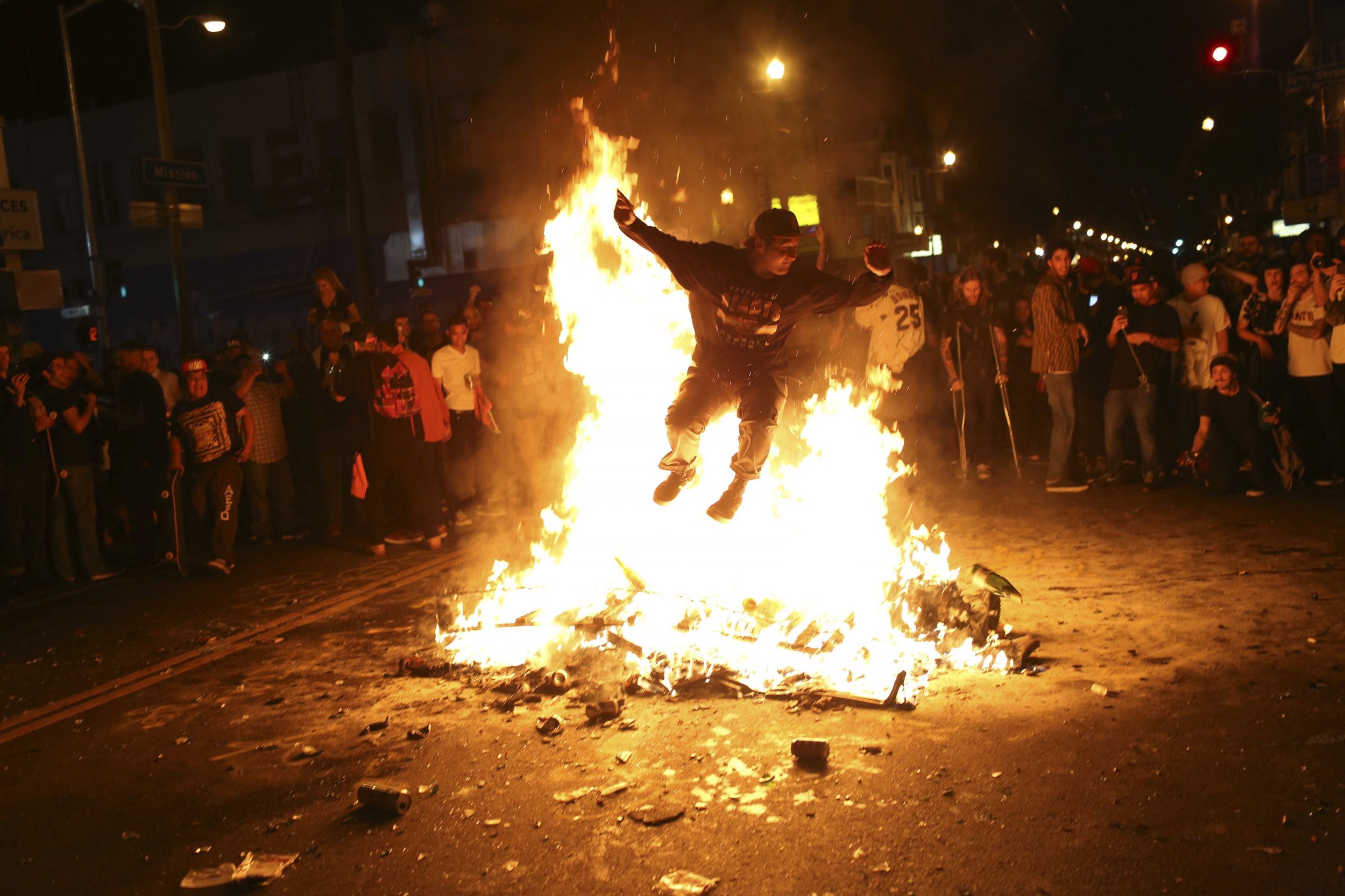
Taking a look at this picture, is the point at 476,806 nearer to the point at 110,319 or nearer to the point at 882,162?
the point at 882,162

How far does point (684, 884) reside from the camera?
136 inches

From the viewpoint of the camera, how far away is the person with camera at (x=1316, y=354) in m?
9.27

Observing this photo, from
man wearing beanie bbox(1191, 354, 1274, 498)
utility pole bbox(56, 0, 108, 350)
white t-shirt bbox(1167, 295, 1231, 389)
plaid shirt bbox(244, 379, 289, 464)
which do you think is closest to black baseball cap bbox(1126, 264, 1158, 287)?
white t-shirt bbox(1167, 295, 1231, 389)

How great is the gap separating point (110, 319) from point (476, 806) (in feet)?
119

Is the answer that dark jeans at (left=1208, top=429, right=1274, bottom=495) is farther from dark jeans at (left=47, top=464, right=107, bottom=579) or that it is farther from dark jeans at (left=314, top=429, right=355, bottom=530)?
dark jeans at (left=47, top=464, right=107, bottom=579)

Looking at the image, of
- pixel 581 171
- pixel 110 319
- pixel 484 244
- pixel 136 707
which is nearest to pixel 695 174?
pixel 581 171

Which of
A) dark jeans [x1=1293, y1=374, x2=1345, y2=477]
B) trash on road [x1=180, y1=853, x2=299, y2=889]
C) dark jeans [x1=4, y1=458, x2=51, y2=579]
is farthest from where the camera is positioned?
dark jeans [x1=1293, y1=374, x2=1345, y2=477]

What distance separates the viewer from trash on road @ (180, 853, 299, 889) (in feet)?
12.0

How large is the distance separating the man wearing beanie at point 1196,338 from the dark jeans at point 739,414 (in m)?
5.13

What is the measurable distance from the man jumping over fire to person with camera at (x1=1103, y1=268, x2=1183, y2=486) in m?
4.47

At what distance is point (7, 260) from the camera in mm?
12258

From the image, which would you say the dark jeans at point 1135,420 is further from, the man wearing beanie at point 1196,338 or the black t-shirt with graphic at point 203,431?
the black t-shirt with graphic at point 203,431

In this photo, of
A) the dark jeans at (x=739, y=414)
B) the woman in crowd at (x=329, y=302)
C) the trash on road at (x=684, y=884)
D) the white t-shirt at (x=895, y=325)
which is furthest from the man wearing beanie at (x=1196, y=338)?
the woman in crowd at (x=329, y=302)

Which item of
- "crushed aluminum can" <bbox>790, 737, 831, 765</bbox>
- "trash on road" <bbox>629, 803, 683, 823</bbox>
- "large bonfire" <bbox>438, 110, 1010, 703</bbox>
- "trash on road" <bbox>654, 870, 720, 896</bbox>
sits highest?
"large bonfire" <bbox>438, 110, 1010, 703</bbox>
